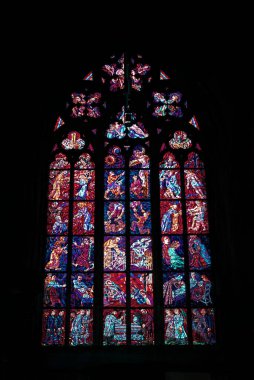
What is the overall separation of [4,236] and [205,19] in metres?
4.52

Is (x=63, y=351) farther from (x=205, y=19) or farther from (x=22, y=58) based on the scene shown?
(x=205, y=19)

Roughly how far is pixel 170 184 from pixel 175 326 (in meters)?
2.19

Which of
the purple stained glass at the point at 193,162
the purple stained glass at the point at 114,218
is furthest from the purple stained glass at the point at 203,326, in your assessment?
the purple stained glass at the point at 193,162

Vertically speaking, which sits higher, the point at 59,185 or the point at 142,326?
the point at 59,185

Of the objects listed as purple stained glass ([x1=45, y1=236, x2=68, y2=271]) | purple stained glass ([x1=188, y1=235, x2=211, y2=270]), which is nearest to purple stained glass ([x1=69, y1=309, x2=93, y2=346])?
purple stained glass ([x1=45, y1=236, x2=68, y2=271])

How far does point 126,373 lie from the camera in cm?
827

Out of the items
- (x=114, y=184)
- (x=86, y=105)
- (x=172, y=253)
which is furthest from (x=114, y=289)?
(x=86, y=105)

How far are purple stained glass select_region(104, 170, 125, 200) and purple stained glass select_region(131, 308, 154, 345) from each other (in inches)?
70.4

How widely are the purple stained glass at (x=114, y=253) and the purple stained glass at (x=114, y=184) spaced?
0.68 metres

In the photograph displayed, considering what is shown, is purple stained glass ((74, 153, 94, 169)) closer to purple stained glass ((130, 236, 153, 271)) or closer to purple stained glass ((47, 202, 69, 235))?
purple stained glass ((47, 202, 69, 235))

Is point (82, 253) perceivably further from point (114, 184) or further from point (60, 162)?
point (60, 162)

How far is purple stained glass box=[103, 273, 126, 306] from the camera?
9.53 metres

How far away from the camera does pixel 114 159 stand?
1055 centimetres

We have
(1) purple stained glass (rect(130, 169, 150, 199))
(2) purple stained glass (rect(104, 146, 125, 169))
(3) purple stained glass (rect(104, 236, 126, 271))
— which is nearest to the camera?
(3) purple stained glass (rect(104, 236, 126, 271))
